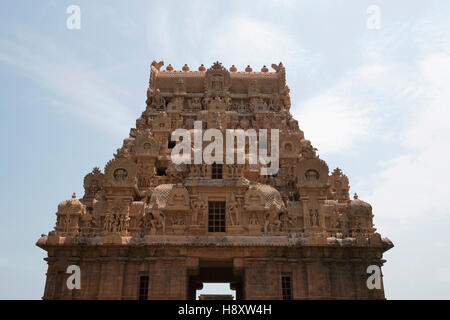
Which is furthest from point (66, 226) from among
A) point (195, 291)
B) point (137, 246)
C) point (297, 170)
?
point (297, 170)

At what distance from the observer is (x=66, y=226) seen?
87.8 ft

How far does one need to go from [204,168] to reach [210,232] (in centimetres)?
432

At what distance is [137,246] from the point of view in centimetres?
2606

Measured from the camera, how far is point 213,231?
90.3ft

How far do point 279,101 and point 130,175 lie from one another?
51.7 ft

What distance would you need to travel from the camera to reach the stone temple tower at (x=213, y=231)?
25.7 meters

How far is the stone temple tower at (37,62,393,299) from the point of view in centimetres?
2573

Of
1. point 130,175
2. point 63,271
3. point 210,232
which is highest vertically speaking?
point 130,175

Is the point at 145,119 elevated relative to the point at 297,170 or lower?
elevated

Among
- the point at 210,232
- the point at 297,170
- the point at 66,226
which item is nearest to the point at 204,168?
the point at 210,232
